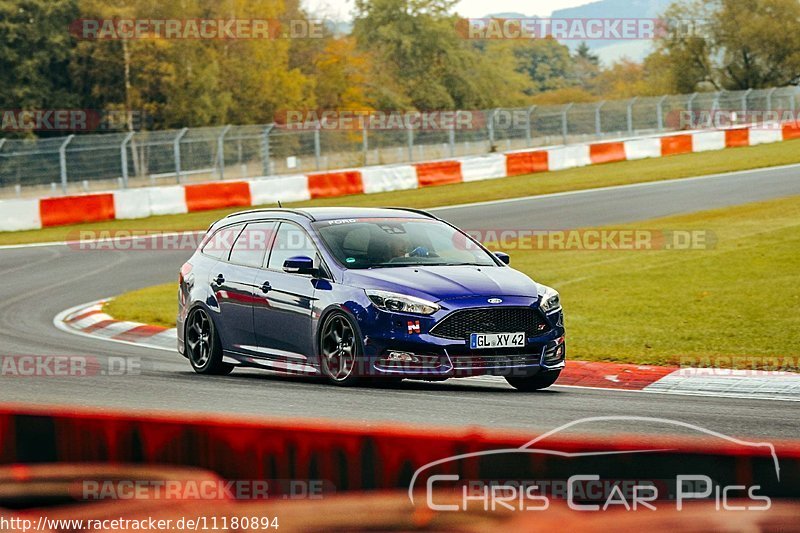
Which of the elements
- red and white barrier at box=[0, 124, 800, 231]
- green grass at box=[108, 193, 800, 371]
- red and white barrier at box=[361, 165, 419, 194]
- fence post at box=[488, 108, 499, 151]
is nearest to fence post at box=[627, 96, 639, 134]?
red and white barrier at box=[0, 124, 800, 231]

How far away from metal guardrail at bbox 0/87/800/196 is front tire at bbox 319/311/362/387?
22670 millimetres

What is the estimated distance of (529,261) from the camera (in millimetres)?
19375

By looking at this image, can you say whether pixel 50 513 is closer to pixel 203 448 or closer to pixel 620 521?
pixel 203 448

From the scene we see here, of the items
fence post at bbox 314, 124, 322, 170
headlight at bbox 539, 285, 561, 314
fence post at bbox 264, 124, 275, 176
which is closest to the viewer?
headlight at bbox 539, 285, 561, 314

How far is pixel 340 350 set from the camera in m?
10.1

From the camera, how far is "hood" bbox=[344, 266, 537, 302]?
9852 millimetres

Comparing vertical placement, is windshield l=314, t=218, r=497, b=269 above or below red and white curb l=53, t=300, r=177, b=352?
above

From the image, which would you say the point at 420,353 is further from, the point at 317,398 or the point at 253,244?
the point at 253,244

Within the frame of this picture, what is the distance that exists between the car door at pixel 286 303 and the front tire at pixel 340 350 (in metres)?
0.20

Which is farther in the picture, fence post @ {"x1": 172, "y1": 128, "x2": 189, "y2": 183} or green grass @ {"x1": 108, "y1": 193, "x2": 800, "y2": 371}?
fence post @ {"x1": 172, "y1": 128, "x2": 189, "y2": 183}

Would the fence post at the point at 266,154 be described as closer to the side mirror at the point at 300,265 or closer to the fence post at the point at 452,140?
the fence post at the point at 452,140

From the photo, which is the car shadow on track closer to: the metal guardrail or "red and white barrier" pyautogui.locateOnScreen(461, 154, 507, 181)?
the metal guardrail

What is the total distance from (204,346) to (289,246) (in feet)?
4.84

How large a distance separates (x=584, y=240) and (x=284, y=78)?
6836 cm
